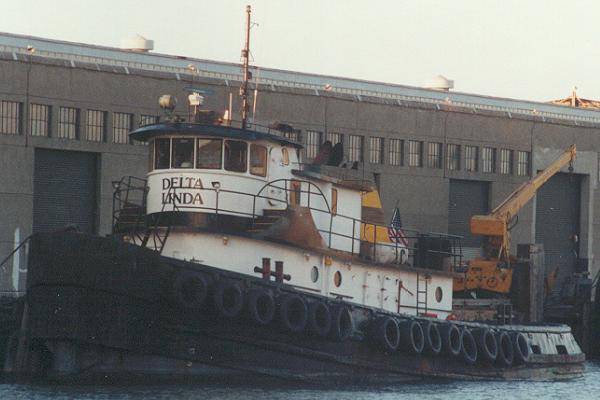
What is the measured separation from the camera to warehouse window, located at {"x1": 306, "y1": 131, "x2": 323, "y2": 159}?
43000mm

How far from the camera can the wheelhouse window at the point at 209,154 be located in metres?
25.5

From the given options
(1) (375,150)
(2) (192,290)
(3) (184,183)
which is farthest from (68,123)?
(2) (192,290)

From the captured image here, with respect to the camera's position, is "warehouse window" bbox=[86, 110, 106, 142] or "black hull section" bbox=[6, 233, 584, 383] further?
"warehouse window" bbox=[86, 110, 106, 142]

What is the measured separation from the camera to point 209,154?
83.8 ft

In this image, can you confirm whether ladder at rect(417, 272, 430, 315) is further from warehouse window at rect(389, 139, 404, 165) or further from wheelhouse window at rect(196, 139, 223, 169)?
warehouse window at rect(389, 139, 404, 165)

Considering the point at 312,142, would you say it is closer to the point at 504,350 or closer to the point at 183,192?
the point at 504,350

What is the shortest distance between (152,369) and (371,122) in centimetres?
2195

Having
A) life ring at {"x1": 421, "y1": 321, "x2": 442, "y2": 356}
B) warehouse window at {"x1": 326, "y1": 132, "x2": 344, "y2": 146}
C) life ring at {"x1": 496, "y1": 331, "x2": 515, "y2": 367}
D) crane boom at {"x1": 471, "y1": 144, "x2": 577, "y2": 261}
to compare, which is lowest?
life ring at {"x1": 496, "y1": 331, "x2": 515, "y2": 367}

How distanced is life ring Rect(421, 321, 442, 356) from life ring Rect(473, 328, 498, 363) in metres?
1.55

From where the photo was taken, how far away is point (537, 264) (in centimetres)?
3928

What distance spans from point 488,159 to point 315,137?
763 centimetres

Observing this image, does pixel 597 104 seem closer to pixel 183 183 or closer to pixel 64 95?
pixel 64 95

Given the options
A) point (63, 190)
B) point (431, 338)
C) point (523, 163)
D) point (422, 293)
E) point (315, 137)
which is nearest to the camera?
point (431, 338)

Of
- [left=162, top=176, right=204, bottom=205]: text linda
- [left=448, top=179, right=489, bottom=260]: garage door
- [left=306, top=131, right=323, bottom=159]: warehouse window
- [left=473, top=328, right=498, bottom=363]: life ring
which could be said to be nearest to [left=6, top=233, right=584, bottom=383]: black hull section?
[left=162, top=176, right=204, bottom=205]: text linda
